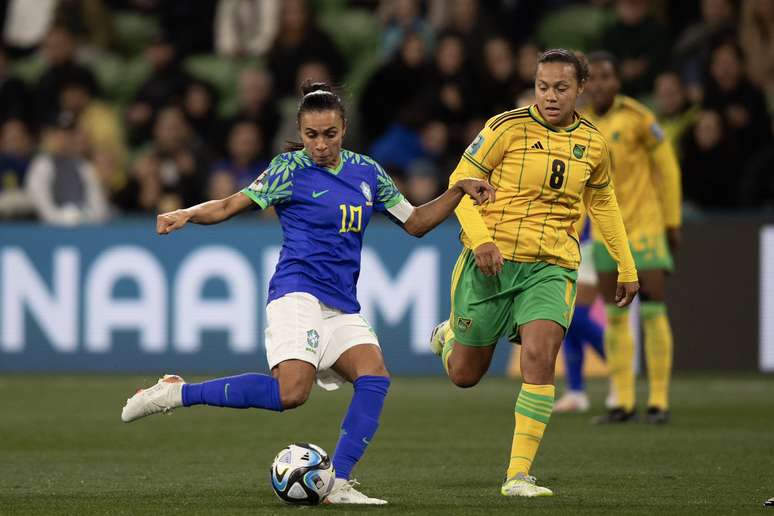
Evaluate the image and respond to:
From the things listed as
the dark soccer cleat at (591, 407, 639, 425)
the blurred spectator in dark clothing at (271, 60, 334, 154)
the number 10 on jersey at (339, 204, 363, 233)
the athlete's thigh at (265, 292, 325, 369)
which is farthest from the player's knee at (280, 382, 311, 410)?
the blurred spectator in dark clothing at (271, 60, 334, 154)

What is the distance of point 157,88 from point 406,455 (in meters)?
9.77

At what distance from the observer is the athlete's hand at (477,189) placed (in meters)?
6.79

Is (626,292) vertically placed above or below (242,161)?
below

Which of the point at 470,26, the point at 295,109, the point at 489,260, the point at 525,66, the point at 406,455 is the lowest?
the point at 406,455

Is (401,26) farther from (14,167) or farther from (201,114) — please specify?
(14,167)

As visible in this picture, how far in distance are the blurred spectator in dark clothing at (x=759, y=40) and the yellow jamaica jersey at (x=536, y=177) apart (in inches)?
352

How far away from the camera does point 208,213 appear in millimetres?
6668

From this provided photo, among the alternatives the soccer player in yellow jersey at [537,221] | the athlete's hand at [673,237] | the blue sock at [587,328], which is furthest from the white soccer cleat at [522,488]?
the blue sock at [587,328]

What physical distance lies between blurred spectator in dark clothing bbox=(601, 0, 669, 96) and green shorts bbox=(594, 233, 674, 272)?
5.84 meters

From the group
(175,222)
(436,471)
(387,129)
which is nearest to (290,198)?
(175,222)

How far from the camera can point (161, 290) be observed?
46.6ft

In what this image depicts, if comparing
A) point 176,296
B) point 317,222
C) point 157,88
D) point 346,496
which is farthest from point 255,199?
point 157,88

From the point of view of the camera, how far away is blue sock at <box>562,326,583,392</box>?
11.6 m

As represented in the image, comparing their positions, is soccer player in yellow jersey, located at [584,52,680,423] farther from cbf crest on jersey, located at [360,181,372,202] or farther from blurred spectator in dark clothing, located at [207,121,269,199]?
blurred spectator in dark clothing, located at [207,121,269,199]
